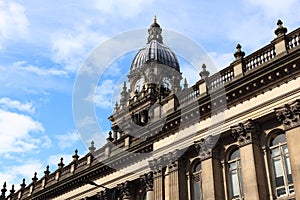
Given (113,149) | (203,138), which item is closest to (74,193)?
(113,149)

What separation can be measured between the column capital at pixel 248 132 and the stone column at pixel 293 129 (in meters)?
1.58

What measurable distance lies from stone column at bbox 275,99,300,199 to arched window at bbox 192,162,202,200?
A: 6752 millimetres

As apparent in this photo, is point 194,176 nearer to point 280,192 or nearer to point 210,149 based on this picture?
point 210,149

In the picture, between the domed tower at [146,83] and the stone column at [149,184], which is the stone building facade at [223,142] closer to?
the stone column at [149,184]

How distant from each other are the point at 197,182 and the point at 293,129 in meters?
7.61

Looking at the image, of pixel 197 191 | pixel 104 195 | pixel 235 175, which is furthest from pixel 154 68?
pixel 235 175

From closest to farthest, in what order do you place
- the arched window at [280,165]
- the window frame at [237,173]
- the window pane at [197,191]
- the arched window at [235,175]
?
the arched window at [280,165] → the window frame at [237,173] → the arched window at [235,175] → the window pane at [197,191]

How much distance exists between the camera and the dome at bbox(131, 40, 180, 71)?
50.8m

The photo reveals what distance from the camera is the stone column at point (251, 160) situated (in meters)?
21.5

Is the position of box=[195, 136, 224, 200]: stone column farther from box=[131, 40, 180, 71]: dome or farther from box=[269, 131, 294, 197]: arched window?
box=[131, 40, 180, 71]: dome

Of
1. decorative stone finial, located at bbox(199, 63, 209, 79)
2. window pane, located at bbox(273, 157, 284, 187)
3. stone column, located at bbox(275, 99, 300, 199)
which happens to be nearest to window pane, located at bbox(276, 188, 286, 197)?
window pane, located at bbox(273, 157, 284, 187)

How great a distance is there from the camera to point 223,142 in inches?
984

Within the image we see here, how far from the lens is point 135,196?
31.2 meters

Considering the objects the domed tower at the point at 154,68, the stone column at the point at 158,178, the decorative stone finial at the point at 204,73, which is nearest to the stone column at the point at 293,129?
the decorative stone finial at the point at 204,73
